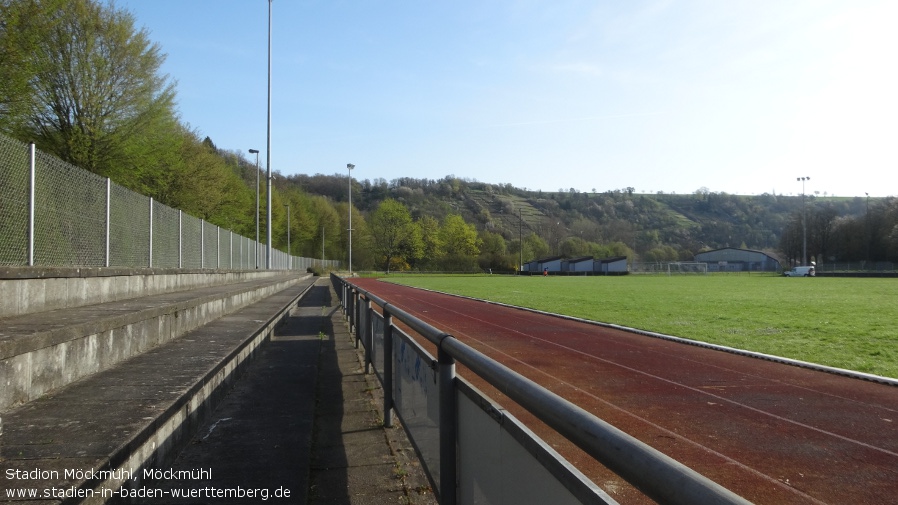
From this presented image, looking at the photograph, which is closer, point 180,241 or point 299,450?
point 299,450

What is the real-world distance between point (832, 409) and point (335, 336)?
30.4 feet

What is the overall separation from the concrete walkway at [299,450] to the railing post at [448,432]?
0.87 meters

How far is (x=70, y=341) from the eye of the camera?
15.6ft

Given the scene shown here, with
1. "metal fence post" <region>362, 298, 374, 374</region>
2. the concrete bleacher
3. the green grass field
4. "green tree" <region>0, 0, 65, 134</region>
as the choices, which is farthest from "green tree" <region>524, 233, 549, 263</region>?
the concrete bleacher

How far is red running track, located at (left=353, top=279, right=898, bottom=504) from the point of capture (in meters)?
4.53

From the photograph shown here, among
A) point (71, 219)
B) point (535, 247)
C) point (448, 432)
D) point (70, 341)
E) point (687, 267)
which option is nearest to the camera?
point (448, 432)

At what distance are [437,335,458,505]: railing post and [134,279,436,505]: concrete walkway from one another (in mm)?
867

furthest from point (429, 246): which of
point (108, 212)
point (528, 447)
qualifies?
point (528, 447)

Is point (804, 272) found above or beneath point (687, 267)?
beneath

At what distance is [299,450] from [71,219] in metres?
5.19

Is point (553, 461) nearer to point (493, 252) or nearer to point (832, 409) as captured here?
point (832, 409)

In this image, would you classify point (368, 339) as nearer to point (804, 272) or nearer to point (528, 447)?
point (528, 447)

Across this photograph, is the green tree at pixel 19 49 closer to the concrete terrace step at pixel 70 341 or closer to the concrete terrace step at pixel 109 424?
the concrete terrace step at pixel 70 341

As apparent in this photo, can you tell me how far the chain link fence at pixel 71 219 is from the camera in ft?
21.3
